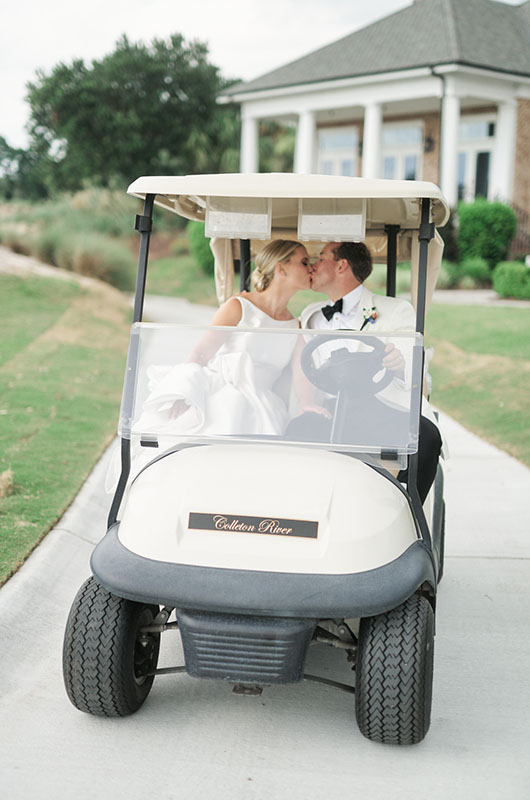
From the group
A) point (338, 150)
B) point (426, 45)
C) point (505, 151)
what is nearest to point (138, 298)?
point (505, 151)

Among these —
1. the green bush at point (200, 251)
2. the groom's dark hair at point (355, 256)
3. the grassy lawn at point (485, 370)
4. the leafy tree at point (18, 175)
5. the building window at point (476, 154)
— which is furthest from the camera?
the leafy tree at point (18, 175)

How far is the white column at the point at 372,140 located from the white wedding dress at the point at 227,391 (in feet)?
58.1

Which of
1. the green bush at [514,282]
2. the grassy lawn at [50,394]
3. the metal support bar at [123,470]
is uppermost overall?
the green bush at [514,282]

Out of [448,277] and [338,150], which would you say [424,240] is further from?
[338,150]

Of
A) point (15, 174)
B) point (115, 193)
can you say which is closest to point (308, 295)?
point (115, 193)

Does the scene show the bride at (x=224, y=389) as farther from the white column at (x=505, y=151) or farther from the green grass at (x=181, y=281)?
the white column at (x=505, y=151)

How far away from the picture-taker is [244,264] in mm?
4434

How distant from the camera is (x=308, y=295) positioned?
11.3 metres

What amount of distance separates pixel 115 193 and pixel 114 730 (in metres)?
22.8

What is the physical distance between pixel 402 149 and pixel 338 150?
2012 mm

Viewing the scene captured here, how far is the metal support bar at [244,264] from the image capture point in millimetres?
4402

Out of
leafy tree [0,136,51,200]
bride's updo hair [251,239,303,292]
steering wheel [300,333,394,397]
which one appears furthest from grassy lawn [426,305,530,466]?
leafy tree [0,136,51,200]

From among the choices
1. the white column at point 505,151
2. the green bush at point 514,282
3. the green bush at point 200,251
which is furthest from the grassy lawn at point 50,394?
the white column at point 505,151

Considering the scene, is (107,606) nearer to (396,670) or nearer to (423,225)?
(396,670)
